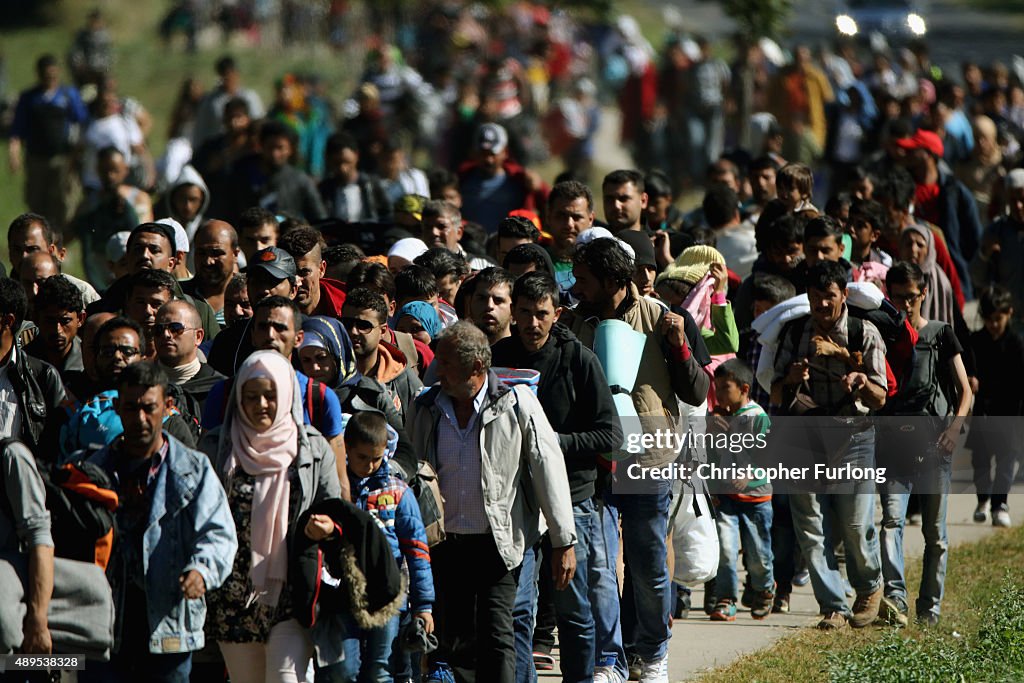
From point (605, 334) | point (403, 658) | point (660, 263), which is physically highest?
point (660, 263)

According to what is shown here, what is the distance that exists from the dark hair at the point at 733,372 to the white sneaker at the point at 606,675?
2052mm

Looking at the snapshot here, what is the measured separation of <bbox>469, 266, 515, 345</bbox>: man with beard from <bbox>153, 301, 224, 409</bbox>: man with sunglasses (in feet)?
3.85

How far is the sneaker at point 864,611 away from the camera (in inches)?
376

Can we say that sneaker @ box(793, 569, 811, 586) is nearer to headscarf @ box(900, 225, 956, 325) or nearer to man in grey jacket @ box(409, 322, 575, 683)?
headscarf @ box(900, 225, 956, 325)

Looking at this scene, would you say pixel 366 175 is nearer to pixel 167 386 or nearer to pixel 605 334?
pixel 605 334

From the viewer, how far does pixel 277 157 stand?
13828 millimetres

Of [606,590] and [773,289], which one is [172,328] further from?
[773,289]

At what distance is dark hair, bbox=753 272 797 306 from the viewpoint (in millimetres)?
10336

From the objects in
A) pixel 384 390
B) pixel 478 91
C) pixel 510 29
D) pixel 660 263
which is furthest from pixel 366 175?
pixel 510 29

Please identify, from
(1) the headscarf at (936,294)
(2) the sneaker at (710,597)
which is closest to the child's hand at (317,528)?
(2) the sneaker at (710,597)

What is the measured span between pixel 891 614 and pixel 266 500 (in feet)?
13.8

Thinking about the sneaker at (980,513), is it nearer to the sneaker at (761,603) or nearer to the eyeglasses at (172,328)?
the sneaker at (761,603)

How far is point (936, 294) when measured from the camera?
11.6m

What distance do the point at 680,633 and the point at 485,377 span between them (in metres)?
2.75
